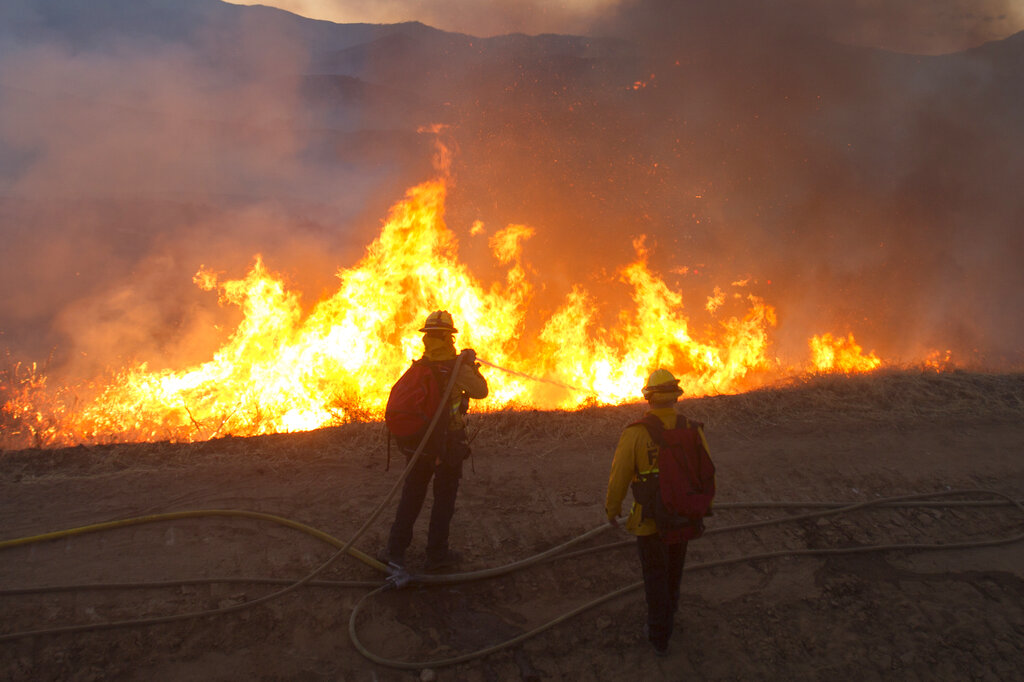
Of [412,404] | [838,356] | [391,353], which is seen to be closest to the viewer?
[412,404]

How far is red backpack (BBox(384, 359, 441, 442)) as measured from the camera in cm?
397

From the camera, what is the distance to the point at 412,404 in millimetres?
3994

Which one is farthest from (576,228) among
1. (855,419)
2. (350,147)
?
(350,147)

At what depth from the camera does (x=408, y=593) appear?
13.7 feet

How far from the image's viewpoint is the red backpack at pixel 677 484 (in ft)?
10.9

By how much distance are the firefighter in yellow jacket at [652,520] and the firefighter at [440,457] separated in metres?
1.23

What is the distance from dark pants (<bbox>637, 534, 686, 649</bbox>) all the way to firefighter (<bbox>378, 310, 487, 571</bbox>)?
1536mm

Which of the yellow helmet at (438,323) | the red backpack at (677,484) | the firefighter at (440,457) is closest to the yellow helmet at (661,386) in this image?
the red backpack at (677,484)

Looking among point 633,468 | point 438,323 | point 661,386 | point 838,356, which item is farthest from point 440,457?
point 838,356

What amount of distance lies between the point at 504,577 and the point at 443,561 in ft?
1.66

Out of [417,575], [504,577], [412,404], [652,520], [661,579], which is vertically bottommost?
[504,577]

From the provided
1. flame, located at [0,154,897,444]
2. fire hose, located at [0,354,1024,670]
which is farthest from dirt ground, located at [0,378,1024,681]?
flame, located at [0,154,897,444]

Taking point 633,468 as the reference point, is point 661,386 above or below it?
above

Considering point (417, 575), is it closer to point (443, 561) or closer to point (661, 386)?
point (443, 561)
